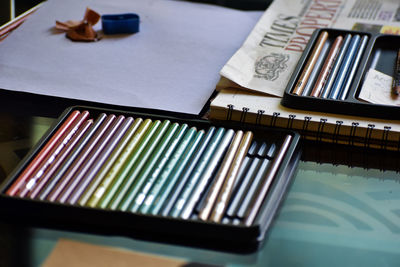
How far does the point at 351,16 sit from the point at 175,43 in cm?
28

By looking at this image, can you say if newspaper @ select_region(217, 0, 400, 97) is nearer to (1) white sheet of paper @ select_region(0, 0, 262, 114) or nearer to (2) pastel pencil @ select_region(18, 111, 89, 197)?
(1) white sheet of paper @ select_region(0, 0, 262, 114)

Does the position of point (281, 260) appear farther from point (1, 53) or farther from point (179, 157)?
point (1, 53)

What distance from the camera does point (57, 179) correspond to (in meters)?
0.59

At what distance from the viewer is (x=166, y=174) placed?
23.6 inches

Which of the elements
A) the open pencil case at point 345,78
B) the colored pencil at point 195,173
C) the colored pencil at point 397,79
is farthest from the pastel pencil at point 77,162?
the colored pencil at point 397,79

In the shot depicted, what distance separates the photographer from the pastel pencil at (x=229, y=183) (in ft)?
1.81

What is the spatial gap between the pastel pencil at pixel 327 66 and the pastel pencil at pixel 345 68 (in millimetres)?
13

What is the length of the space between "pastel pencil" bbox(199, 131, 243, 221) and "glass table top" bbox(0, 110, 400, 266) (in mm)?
38

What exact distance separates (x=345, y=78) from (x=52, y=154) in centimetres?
36

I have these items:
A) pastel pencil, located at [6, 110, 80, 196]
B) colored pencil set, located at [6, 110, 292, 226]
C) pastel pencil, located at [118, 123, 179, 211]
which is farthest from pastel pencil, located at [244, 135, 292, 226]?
pastel pencil, located at [6, 110, 80, 196]

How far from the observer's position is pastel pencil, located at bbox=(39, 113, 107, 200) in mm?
579

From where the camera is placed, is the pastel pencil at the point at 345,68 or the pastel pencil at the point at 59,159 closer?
the pastel pencil at the point at 59,159

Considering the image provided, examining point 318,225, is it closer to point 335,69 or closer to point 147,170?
point 147,170

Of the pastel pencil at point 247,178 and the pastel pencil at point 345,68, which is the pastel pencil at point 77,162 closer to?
the pastel pencil at point 247,178
